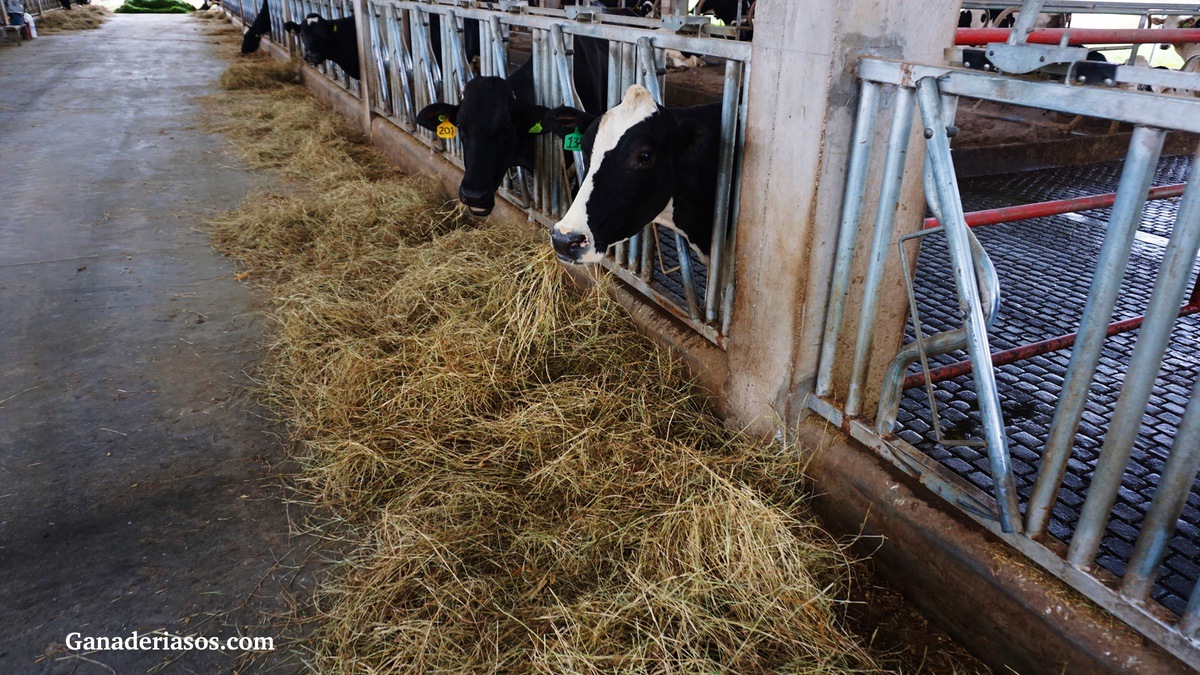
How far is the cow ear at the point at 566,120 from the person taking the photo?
3.74 meters

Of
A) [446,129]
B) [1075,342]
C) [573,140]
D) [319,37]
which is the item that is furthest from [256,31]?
[1075,342]

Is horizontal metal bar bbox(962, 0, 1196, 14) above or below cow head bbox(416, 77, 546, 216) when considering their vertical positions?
above

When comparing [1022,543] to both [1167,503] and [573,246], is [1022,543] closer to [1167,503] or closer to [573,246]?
[1167,503]

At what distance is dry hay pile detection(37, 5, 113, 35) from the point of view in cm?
2464

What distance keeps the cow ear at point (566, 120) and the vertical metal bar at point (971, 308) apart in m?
1.94

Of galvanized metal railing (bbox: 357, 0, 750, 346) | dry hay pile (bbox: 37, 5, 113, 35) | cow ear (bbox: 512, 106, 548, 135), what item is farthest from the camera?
dry hay pile (bbox: 37, 5, 113, 35)

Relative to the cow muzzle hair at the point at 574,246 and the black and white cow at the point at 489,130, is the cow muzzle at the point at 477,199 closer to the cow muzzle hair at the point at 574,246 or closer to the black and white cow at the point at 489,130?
the black and white cow at the point at 489,130

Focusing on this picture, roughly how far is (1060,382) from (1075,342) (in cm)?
188

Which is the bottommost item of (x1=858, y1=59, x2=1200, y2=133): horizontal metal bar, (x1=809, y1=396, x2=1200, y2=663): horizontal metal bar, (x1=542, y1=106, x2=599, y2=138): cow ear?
(x1=809, y1=396, x2=1200, y2=663): horizontal metal bar

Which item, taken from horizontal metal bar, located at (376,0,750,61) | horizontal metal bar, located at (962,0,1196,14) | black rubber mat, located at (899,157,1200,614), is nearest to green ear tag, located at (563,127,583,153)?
horizontal metal bar, located at (376,0,750,61)

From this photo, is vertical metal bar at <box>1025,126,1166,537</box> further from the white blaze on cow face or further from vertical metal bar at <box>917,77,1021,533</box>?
the white blaze on cow face

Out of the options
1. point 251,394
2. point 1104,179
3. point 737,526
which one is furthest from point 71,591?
point 1104,179

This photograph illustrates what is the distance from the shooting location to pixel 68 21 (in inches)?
1038

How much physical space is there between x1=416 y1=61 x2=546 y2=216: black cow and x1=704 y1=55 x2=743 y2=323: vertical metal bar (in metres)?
1.82
